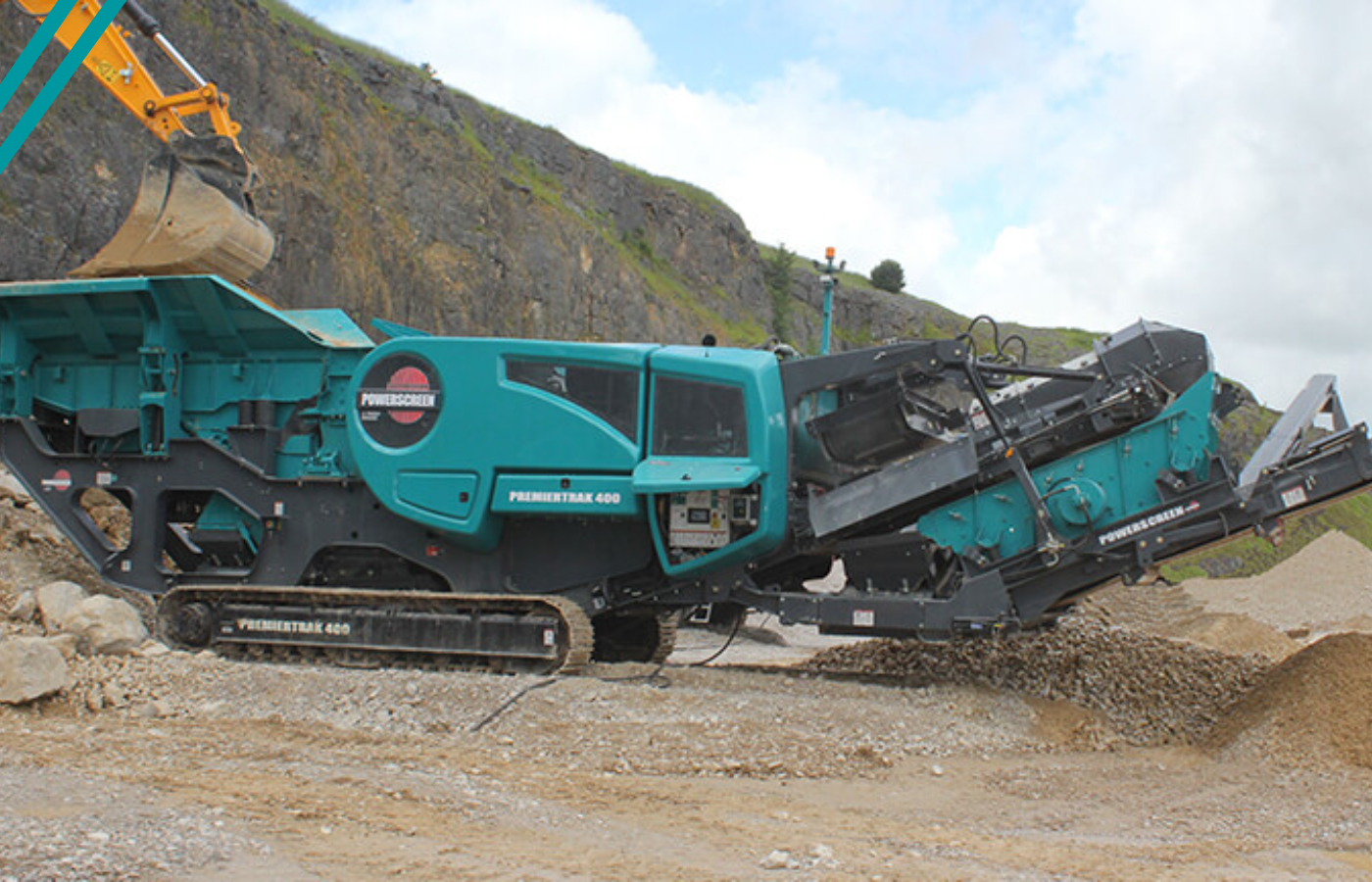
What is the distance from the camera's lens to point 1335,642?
8266mm

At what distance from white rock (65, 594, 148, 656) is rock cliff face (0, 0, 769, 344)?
11900mm

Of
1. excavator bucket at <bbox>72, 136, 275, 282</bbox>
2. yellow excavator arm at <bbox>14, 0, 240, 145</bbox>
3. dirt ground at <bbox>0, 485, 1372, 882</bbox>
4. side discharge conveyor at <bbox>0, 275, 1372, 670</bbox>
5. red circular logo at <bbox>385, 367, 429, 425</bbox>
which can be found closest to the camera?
dirt ground at <bbox>0, 485, 1372, 882</bbox>

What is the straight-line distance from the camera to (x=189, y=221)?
10.5 metres

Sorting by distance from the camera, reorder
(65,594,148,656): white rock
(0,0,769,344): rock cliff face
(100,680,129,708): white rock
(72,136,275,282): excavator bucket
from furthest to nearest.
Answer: (0,0,769,344): rock cliff face < (72,136,275,282): excavator bucket < (65,594,148,656): white rock < (100,680,129,708): white rock

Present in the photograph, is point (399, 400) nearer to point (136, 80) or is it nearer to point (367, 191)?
point (136, 80)

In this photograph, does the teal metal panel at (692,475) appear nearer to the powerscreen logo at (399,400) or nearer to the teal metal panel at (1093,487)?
the teal metal panel at (1093,487)

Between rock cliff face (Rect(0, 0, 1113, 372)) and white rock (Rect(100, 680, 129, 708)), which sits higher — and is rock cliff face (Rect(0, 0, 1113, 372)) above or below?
above

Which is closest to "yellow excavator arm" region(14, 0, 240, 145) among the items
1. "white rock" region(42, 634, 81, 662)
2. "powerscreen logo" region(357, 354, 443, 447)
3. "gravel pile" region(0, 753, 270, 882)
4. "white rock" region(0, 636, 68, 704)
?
"powerscreen logo" region(357, 354, 443, 447)

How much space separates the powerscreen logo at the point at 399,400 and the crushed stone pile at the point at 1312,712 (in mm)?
6046

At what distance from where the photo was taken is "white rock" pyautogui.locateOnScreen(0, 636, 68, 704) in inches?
273

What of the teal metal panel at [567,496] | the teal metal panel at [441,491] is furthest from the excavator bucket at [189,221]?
the teal metal panel at [567,496]

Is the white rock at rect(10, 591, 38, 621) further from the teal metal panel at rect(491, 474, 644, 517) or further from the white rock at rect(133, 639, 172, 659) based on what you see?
the teal metal panel at rect(491, 474, 644, 517)

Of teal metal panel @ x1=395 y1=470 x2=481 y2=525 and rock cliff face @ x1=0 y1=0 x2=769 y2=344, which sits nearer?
teal metal panel @ x1=395 y1=470 x2=481 y2=525

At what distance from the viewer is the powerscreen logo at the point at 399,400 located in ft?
29.6
